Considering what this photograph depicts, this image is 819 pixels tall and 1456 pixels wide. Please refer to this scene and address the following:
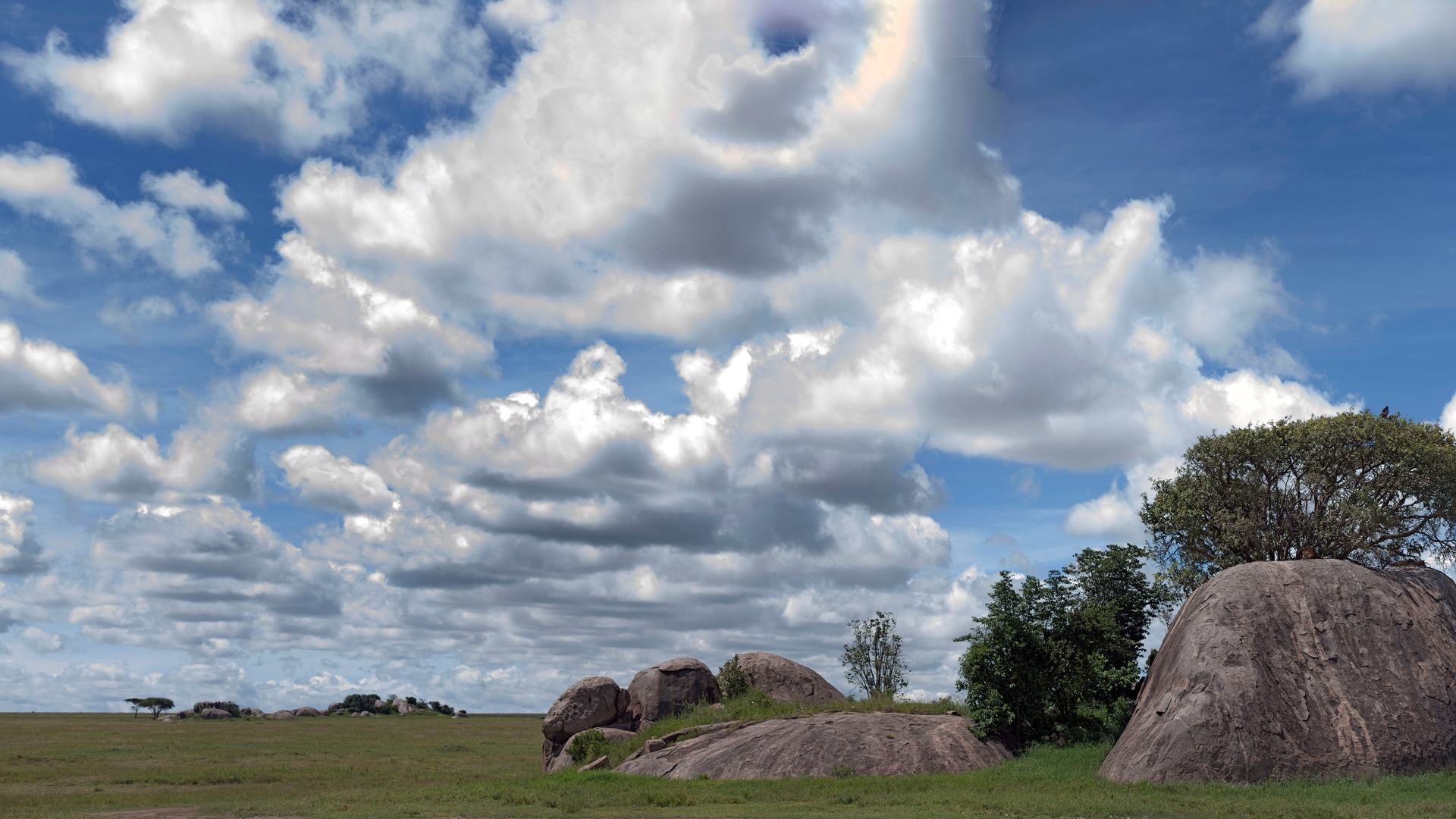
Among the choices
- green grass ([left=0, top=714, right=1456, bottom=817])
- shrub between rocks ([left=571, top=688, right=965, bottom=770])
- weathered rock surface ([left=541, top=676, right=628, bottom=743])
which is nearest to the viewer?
green grass ([left=0, top=714, right=1456, bottom=817])

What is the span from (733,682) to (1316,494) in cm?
3223

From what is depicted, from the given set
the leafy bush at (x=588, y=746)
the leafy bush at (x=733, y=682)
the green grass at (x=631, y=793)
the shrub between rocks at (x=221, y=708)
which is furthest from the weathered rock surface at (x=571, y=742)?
the shrub between rocks at (x=221, y=708)

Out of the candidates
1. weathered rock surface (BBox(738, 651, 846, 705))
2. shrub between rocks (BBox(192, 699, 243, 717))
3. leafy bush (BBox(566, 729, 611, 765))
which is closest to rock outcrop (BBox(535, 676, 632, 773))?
leafy bush (BBox(566, 729, 611, 765))

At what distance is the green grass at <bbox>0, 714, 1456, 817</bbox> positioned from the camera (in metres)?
30.5

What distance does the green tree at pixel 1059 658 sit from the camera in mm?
43781

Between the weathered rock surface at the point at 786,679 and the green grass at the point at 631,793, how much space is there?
8.78m

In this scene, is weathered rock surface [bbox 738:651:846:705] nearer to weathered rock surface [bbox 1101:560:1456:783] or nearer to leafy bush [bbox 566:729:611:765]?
leafy bush [bbox 566:729:611:765]

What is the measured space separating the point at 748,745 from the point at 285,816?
1787 cm

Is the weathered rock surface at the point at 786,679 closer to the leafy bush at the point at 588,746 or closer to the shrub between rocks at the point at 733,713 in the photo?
the shrub between rocks at the point at 733,713

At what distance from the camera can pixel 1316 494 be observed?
46.9 meters

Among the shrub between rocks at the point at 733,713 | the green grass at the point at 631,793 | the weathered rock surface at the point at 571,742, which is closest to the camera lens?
the green grass at the point at 631,793

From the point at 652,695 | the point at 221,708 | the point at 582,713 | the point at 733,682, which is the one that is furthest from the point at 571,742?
the point at 221,708

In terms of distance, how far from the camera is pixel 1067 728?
44.5 m

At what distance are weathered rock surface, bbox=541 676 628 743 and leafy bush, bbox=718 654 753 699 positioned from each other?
5.81 meters
